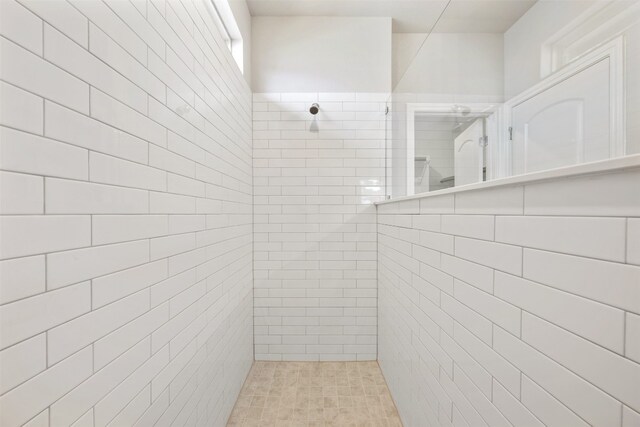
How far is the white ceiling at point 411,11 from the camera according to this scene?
5.16 ft

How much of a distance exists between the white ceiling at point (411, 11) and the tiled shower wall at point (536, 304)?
1.32 m

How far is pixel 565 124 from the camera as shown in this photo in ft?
3.37

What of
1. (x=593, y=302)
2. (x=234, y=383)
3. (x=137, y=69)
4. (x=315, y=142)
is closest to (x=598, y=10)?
(x=593, y=302)

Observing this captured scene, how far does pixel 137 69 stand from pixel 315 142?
1.58 m

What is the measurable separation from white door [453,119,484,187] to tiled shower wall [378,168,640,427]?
227mm

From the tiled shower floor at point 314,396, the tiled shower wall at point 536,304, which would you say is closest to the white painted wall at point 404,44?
the tiled shower wall at point 536,304

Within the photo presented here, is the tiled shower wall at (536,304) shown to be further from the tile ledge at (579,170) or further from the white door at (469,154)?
the white door at (469,154)

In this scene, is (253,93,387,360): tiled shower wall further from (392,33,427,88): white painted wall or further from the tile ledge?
the tile ledge

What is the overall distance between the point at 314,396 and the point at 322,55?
272 centimetres

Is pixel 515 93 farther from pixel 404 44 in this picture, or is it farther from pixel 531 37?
pixel 404 44

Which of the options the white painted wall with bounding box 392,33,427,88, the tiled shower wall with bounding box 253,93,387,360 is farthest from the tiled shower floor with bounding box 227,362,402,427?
the white painted wall with bounding box 392,33,427,88

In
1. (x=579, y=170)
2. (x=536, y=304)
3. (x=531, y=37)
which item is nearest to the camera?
(x=579, y=170)

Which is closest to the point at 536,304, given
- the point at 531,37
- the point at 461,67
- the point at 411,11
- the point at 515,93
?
the point at 515,93

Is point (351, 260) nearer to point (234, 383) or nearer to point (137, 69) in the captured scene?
point (234, 383)
